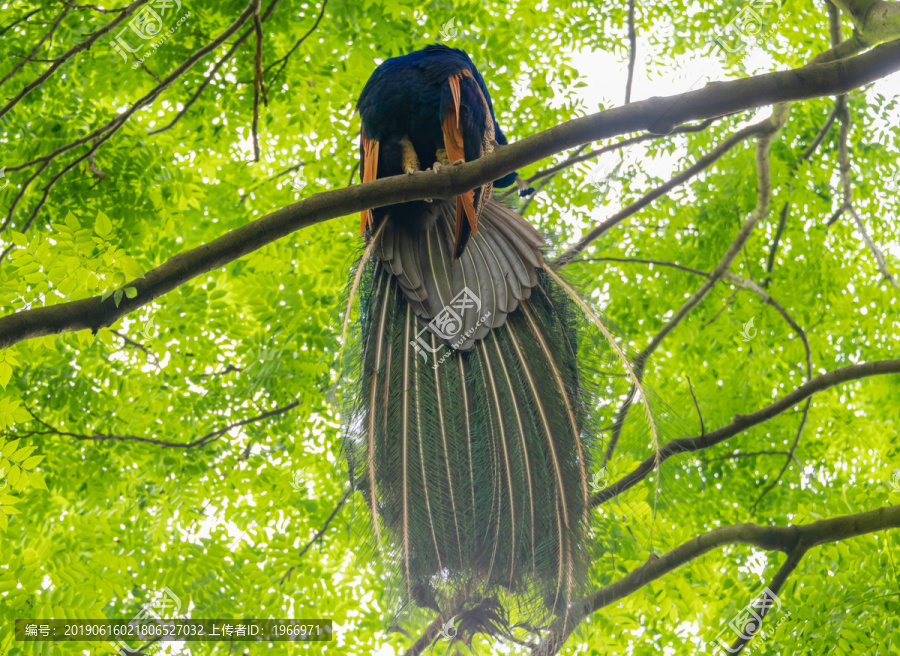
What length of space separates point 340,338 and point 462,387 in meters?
0.65

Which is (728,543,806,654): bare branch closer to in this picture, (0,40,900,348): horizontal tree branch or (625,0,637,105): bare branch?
(0,40,900,348): horizontal tree branch

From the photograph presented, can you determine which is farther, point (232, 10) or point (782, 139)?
point (782, 139)

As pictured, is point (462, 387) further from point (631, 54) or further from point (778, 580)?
point (631, 54)

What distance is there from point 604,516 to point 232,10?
3.80 m

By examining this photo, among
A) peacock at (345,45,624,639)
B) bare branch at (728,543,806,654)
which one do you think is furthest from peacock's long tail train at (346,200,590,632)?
bare branch at (728,543,806,654)

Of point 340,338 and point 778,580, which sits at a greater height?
point 340,338

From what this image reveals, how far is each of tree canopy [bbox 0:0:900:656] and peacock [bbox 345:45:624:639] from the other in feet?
0.47

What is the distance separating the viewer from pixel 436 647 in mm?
2973

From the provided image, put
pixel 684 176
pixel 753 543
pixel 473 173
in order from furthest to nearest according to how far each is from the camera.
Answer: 1. pixel 684 176
2. pixel 753 543
3. pixel 473 173

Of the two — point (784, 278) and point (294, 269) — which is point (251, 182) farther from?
point (784, 278)

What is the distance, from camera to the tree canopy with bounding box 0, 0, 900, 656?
358cm

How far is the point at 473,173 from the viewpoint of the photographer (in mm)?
2234

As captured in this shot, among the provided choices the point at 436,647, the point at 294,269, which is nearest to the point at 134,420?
the point at 294,269

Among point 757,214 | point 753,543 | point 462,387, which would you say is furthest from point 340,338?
point 757,214
